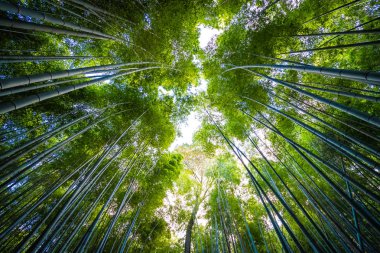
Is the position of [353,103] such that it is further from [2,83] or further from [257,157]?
[2,83]

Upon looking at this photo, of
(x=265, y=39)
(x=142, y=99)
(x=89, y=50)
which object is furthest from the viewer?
(x=142, y=99)

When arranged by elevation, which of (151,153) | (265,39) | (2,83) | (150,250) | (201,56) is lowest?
(2,83)

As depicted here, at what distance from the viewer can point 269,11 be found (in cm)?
444

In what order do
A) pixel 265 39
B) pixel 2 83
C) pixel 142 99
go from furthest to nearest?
pixel 142 99, pixel 265 39, pixel 2 83

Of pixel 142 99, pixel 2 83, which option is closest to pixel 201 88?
pixel 142 99

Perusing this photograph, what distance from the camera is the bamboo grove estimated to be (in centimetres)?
365

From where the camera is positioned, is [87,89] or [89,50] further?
[87,89]

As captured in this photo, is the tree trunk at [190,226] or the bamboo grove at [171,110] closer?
the bamboo grove at [171,110]

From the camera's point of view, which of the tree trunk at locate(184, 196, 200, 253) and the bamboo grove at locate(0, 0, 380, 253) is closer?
the bamboo grove at locate(0, 0, 380, 253)

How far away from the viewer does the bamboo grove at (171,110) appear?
3648 mm

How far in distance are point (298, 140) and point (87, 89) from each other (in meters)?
7.11

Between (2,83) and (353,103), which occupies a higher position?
(353,103)

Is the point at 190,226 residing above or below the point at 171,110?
below

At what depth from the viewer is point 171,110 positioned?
6402 mm
